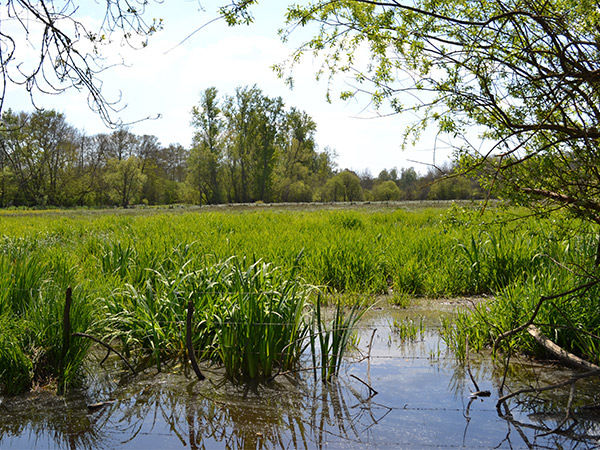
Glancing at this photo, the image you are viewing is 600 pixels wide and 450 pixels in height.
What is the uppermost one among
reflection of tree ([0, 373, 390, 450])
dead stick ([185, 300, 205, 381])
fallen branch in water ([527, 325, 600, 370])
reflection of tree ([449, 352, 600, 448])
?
dead stick ([185, 300, 205, 381])

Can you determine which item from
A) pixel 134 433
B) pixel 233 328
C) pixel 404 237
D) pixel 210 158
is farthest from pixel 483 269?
pixel 210 158

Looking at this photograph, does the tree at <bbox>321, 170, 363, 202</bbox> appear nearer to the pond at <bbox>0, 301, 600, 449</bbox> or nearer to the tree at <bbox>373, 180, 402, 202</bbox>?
the tree at <bbox>373, 180, 402, 202</bbox>

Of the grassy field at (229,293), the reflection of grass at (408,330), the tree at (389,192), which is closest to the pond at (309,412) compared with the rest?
the grassy field at (229,293)

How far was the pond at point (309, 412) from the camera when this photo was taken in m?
2.94

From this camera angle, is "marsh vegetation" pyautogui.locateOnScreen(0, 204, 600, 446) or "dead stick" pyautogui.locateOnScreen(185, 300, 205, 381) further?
"marsh vegetation" pyautogui.locateOnScreen(0, 204, 600, 446)

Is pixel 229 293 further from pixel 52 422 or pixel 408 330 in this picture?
pixel 408 330

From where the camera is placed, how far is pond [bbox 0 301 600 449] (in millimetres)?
2941

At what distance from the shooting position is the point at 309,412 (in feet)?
10.8

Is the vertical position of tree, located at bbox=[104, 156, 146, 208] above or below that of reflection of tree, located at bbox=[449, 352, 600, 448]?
above

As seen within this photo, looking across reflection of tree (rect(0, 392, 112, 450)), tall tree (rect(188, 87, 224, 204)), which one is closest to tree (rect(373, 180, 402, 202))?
tall tree (rect(188, 87, 224, 204))

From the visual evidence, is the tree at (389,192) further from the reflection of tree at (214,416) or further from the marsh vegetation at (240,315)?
the reflection of tree at (214,416)

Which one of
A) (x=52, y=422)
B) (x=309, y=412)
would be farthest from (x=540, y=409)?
(x=52, y=422)

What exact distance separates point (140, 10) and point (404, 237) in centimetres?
742

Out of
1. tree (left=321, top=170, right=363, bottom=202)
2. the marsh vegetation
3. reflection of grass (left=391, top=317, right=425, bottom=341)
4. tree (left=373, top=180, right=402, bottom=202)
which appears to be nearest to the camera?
the marsh vegetation
